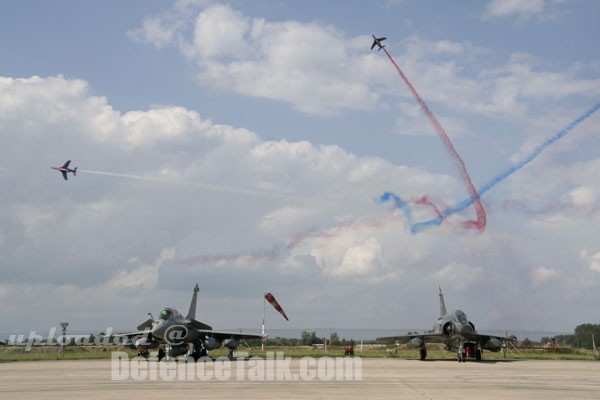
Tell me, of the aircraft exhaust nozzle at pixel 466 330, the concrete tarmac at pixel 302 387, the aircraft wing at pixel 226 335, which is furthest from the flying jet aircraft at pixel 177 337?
the aircraft exhaust nozzle at pixel 466 330

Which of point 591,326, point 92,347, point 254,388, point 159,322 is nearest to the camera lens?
point 254,388

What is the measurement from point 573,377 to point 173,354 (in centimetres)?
2467

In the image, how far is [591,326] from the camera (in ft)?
456

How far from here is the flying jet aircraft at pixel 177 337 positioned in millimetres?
37219

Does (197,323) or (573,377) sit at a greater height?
(197,323)

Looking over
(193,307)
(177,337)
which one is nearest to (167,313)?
(177,337)

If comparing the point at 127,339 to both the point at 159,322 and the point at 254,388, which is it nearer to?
the point at 159,322

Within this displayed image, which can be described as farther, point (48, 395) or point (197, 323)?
point (197, 323)

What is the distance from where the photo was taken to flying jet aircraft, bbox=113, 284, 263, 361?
37219 mm

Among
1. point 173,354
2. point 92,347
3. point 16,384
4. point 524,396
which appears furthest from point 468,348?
point 92,347

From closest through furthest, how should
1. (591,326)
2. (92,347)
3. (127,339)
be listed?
(127,339) < (92,347) < (591,326)

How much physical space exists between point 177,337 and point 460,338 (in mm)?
19823

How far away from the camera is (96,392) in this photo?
1709cm

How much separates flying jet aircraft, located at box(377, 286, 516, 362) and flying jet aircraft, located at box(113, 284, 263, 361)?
48.5ft
